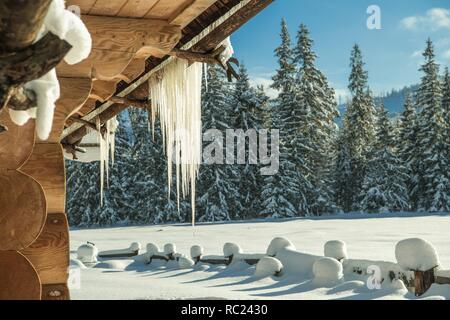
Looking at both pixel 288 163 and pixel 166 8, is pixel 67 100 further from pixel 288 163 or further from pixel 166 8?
pixel 288 163

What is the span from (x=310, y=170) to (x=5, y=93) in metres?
36.1

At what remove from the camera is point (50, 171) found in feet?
12.4

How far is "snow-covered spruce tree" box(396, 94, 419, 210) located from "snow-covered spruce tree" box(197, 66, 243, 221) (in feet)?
41.1

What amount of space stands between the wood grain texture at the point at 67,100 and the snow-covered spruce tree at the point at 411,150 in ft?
121

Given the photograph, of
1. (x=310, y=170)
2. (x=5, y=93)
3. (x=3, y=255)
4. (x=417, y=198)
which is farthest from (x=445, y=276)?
(x=417, y=198)

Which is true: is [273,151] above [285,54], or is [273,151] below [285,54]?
below

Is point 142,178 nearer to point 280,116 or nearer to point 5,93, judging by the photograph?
point 280,116

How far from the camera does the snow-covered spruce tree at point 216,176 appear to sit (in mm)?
35500

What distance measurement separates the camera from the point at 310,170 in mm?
36938

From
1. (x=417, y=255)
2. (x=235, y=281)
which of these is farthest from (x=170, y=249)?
(x=417, y=255)

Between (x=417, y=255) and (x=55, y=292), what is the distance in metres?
5.90

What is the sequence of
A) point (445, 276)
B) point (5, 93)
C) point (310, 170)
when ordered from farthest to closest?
point (310, 170)
point (445, 276)
point (5, 93)

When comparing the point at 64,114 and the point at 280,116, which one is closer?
the point at 64,114
